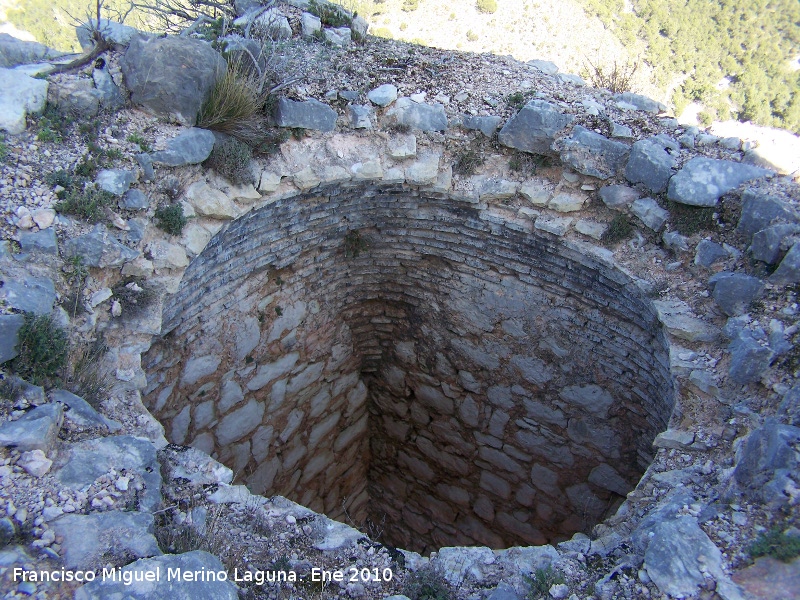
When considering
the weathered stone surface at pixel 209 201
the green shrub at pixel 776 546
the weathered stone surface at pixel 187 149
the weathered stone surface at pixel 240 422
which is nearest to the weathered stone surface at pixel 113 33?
the weathered stone surface at pixel 187 149

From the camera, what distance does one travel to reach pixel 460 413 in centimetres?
484

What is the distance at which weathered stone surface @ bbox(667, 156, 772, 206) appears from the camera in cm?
305

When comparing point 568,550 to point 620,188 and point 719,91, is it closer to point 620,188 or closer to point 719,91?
point 620,188

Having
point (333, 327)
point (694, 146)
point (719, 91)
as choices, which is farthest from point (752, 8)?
point (333, 327)

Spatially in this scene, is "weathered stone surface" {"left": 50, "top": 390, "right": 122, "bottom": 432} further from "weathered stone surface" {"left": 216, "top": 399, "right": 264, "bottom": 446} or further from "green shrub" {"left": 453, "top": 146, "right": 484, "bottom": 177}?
"green shrub" {"left": 453, "top": 146, "right": 484, "bottom": 177}

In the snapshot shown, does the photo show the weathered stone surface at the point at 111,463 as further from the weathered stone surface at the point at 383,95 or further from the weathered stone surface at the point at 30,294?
the weathered stone surface at the point at 383,95

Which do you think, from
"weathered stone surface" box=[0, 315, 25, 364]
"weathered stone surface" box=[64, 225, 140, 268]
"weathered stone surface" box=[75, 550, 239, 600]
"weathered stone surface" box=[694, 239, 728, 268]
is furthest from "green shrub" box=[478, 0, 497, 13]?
"weathered stone surface" box=[75, 550, 239, 600]

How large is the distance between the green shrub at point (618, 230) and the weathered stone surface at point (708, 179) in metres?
0.28

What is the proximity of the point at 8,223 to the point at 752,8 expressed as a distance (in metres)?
17.1

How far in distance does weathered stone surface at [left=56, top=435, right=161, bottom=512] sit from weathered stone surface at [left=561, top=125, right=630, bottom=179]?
2779 millimetres

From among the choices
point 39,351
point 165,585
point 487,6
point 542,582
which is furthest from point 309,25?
point 487,6

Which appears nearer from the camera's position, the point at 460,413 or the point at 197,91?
the point at 197,91

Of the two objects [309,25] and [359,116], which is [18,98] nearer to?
[359,116]

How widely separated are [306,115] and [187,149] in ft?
2.56
